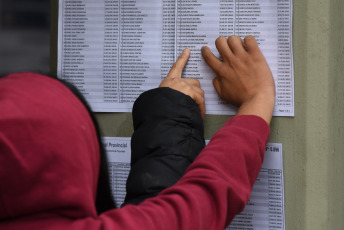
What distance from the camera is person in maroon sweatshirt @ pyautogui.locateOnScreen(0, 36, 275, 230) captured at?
32 cm

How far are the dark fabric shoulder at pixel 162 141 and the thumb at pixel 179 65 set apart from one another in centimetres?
6

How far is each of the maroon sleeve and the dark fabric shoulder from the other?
8 centimetres

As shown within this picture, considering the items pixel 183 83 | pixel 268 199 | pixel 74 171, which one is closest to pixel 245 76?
pixel 183 83

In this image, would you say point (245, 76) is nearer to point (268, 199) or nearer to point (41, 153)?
point (268, 199)

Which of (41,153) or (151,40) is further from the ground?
(151,40)

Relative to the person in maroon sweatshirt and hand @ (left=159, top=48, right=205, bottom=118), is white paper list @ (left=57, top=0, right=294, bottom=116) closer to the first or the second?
hand @ (left=159, top=48, right=205, bottom=118)

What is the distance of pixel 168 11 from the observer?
664 millimetres

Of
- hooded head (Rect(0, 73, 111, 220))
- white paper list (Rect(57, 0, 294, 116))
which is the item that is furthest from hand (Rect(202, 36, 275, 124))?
hooded head (Rect(0, 73, 111, 220))

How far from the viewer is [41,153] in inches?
12.7

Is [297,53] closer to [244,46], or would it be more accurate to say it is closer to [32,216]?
[244,46]

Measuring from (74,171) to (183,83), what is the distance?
32 centimetres

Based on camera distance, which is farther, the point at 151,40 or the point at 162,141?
→ the point at 151,40

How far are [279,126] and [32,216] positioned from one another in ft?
1.44

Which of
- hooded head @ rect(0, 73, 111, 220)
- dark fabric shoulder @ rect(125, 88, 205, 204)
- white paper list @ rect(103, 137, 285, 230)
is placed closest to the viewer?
hooded head @ rect(0, 73, 111, 220)
